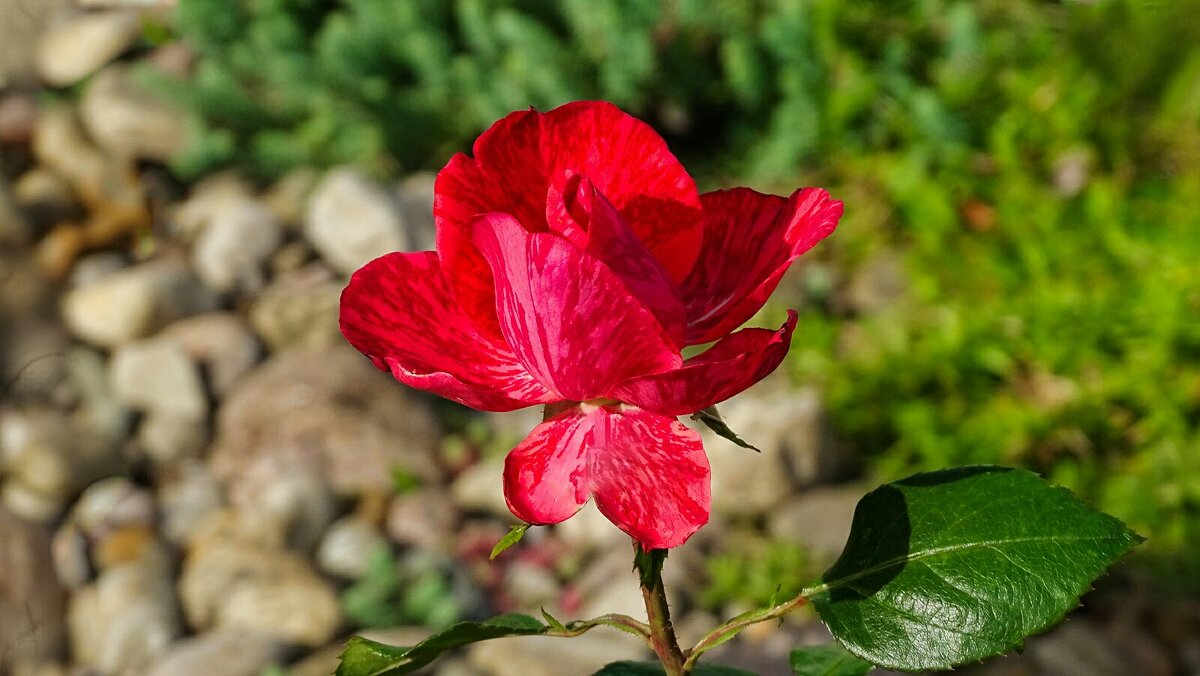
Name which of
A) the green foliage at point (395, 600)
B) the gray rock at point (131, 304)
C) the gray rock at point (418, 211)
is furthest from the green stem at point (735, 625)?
the gray rock at point (131, 304)

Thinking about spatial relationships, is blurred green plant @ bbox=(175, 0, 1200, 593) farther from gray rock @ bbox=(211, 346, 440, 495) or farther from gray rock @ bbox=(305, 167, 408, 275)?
gray rock @ bbox=(211, 346, 440, 495)

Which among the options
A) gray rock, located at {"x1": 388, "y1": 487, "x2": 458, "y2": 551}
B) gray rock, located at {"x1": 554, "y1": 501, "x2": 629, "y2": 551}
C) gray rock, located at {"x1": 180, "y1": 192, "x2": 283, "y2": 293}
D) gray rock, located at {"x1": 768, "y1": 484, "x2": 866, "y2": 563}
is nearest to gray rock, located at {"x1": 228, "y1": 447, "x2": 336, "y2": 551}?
gray rock, located at {"x1": 388, "y1": 487, "x2": 458, "y2": 551}

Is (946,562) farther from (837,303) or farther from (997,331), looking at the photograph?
(837,303)

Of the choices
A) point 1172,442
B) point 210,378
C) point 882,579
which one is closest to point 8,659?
point 210,378

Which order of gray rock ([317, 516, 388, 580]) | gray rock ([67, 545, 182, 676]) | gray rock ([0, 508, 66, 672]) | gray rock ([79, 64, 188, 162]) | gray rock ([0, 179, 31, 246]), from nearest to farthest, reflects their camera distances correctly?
gray rock ([0, 508, 66, 672]) < gray rock ([67, 545, 182, 676]) < gray rock ([317, 516, 388, 580]) < gray rock ([0, 179, 31, 246]) < gray rock ([79, 64, 188, 162])

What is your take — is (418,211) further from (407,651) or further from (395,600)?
(407,651)

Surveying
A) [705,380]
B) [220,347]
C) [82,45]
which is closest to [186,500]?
[220,347]

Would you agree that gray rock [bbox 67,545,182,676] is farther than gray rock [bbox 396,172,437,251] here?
No
